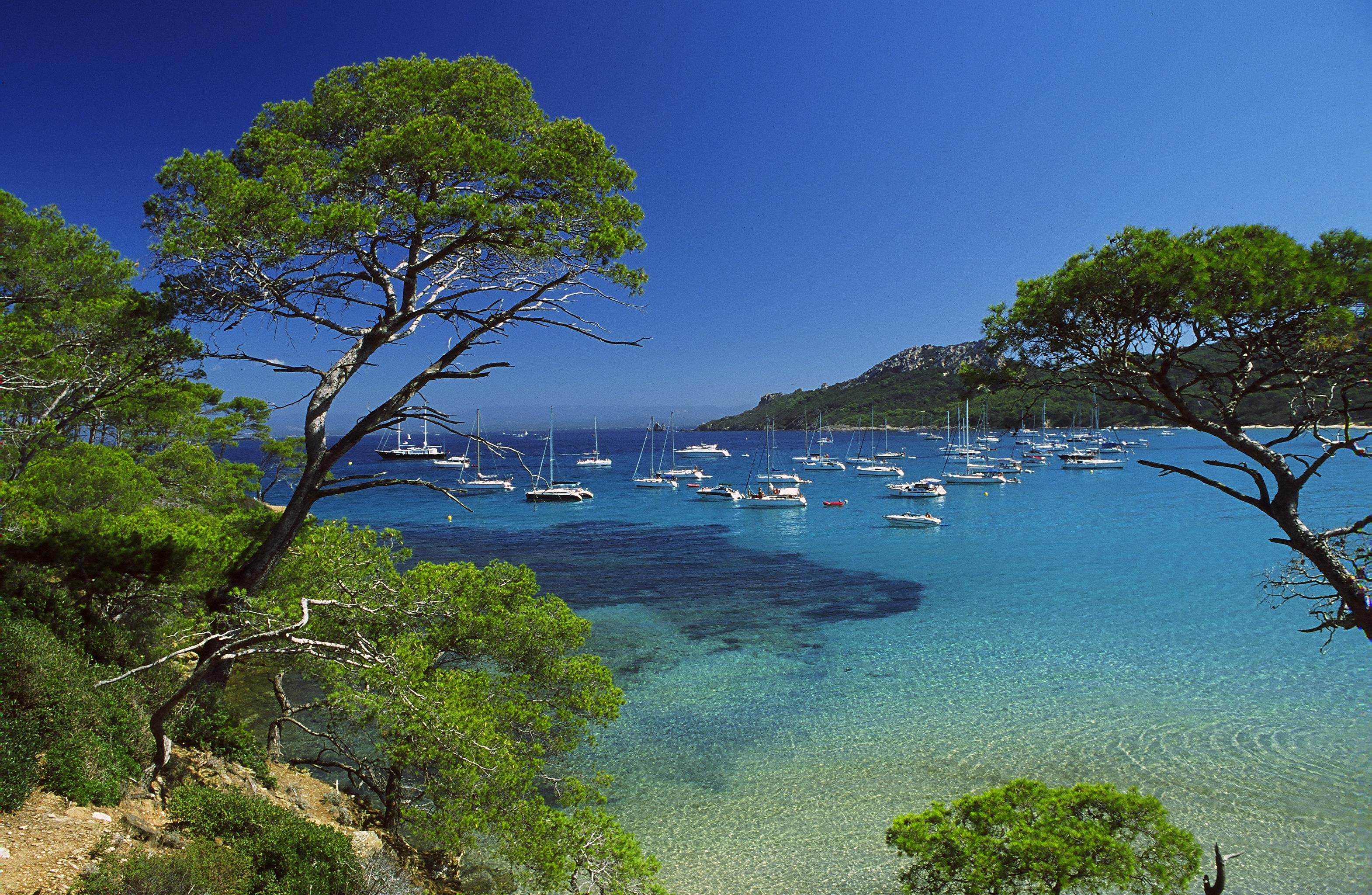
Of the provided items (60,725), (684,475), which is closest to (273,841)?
(60,725)

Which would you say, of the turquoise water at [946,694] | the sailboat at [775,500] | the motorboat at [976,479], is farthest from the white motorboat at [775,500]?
the motorboat at [976,479]

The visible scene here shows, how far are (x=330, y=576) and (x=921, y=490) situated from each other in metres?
55.1

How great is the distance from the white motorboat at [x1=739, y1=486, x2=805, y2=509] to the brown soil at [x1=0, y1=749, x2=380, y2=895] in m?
48.3

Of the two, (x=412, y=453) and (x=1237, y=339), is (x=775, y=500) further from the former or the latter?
(x=412, y=453)

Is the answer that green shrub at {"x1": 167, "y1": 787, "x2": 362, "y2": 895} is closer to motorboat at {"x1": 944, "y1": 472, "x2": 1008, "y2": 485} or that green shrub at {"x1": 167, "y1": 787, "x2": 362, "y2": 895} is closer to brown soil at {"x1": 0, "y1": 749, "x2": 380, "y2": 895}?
brown soil at {"x1": 0, "y1": 749, "x2": 380, "y2": 895}

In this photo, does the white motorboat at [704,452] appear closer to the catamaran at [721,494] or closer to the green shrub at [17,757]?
the catamaran at [721,494]

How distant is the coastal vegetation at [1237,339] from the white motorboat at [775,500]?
46.4m

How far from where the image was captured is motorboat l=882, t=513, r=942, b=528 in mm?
43031

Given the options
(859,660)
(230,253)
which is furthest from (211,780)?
(859,660)

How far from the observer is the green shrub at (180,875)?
183 inches

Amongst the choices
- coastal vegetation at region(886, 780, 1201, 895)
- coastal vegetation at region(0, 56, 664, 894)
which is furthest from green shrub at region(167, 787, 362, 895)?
coastal vegetation at region(886, 780, 1201, 895)

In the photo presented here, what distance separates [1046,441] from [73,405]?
12813cm

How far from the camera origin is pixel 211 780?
7.44 meters

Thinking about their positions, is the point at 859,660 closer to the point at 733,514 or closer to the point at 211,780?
the point at 211,780
